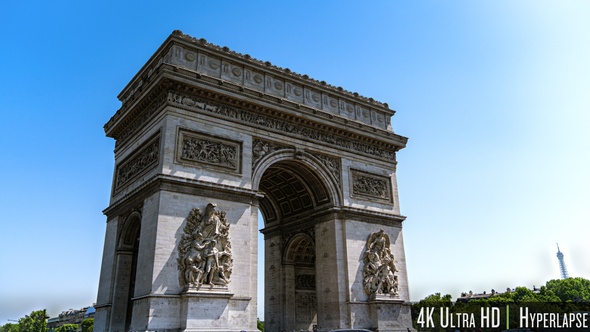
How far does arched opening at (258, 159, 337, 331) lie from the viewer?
24.4 metres

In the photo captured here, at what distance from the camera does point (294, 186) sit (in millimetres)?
25250

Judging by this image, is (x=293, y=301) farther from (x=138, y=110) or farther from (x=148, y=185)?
(x=138, y=110)

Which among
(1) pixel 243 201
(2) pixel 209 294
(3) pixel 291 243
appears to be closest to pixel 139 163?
(1) pixel 243 201

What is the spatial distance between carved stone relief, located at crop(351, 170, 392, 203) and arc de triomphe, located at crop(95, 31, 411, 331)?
0.27 ft

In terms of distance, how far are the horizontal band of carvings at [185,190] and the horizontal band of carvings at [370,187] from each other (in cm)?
595

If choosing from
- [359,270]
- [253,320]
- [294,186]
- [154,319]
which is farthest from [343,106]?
[154,319]

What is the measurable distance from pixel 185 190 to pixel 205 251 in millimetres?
2616

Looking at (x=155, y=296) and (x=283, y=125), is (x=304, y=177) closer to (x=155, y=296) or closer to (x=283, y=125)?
(x=283, y=125)

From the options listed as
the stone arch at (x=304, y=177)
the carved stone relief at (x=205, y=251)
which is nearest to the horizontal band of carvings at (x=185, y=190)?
the carved stone relief at (x=205, y=251)

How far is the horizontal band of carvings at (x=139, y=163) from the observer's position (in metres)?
20.0

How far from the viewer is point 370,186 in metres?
25.3

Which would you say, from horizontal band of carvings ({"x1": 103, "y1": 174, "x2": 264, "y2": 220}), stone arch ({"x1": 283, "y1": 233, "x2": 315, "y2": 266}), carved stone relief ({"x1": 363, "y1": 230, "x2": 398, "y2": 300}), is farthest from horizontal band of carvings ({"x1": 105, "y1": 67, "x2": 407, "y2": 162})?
stone arch ({"x1": 283, "y1": 233, "x2": 315, "y2": 266})

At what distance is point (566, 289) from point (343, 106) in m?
70.5

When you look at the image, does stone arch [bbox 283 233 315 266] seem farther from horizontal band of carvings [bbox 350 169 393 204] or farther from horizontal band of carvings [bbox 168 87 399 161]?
horizontal band of carvings [bbox 168 87 399 161]
